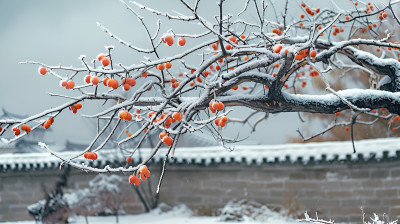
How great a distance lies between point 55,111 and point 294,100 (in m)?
1.86

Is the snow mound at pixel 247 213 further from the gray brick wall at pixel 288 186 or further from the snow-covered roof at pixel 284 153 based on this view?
the snow-covered roof at pixel 284 153

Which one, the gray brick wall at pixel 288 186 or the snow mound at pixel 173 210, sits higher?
the gray brick wall at pixel 288 186

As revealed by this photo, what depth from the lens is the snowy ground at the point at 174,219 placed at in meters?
8.46

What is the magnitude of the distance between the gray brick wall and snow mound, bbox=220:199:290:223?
0.14 metres

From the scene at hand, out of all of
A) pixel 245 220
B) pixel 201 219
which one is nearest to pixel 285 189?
pixel 245 220

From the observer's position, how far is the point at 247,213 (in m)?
8.61

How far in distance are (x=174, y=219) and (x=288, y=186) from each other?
245 cm

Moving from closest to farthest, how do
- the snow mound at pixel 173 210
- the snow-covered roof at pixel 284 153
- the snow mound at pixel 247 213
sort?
the snow-covered roof at pixel 284 153 < the snow mound at pixel 247 213 < the snow mound at pixel 173 210

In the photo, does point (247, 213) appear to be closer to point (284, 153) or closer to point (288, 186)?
point (288, 186)

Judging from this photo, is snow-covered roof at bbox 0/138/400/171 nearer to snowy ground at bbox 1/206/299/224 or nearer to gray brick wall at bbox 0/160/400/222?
gray brick wall at bbox 0/160/400/222

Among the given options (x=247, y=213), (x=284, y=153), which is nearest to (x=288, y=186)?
(x=284, y=153)

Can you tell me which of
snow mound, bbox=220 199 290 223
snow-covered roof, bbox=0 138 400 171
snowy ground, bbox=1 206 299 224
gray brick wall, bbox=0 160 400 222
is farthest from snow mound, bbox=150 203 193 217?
snow-covered roof, bbox=0 138 400 171

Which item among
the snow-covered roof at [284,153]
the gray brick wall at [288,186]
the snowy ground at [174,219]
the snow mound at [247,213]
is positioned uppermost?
the snow-covered roof at [284,153]

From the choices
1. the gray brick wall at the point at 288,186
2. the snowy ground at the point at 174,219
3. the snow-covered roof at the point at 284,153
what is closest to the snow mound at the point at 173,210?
the snowy ground at the point at 174,219
